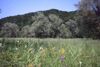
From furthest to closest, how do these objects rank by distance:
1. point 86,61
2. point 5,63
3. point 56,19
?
point 56,19
point 86,61
point 5,63

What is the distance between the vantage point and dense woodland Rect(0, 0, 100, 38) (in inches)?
1118

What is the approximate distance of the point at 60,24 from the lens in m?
61.3

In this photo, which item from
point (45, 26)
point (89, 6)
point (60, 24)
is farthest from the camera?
point (60, 24)

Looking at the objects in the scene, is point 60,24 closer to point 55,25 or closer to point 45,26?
point 55,25

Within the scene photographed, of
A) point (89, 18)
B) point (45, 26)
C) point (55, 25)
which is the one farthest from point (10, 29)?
point (89, 18)

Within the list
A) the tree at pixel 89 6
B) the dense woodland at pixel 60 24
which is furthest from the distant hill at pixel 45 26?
the tree at pixel 89 6

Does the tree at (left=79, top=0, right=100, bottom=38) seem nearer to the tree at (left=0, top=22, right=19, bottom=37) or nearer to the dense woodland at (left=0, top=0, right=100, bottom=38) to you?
the dense woodland at (left=0, top=0, right=100, bottom=38)

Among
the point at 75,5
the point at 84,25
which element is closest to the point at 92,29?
the point at 84,25

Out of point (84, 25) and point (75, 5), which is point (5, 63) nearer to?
point (84, 25)

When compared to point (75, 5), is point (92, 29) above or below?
below

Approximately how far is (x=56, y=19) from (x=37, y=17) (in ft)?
15.3

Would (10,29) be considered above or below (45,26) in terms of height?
below

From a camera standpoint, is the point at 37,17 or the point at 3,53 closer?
the point at 3,53

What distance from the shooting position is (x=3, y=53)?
3127mm
